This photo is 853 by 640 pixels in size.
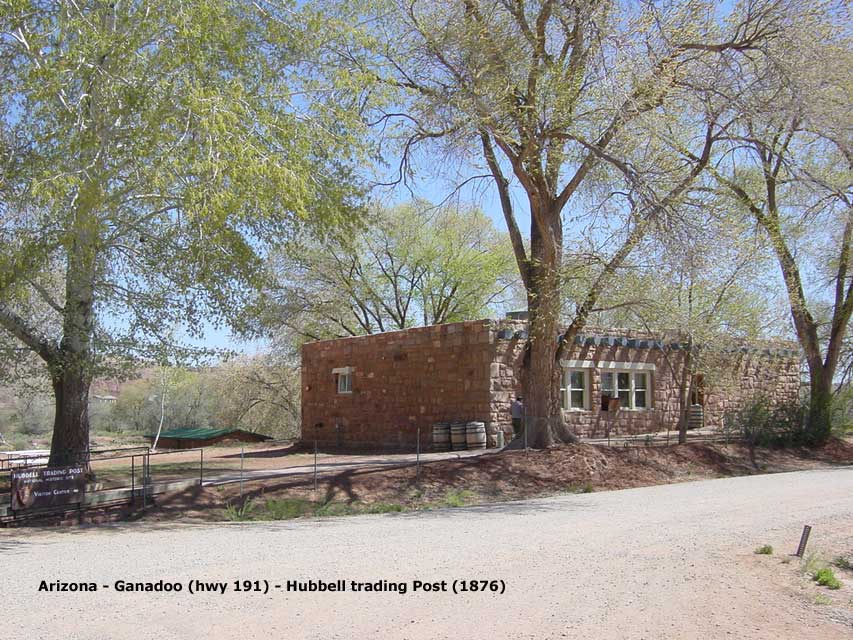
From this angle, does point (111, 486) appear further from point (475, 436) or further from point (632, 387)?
point (632, 387)

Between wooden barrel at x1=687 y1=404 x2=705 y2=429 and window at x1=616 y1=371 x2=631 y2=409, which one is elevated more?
window at x1=616 y1=371 x2=631 y2=409

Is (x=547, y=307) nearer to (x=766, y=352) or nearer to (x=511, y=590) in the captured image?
(x=511, y=590)

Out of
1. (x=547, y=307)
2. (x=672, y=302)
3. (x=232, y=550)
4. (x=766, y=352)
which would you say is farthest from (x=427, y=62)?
(x=766, y=352)

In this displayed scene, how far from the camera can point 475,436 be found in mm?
21359

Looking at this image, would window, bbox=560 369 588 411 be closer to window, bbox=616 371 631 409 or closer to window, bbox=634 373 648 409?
window, bbox=616 371 631 409

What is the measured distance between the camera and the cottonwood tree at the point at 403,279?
32.9m

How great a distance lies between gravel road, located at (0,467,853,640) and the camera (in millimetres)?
6039

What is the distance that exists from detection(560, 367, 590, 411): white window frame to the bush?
13.4 ft

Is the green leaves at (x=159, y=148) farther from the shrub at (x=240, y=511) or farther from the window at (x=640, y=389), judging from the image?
the window at (x=640, y=389)

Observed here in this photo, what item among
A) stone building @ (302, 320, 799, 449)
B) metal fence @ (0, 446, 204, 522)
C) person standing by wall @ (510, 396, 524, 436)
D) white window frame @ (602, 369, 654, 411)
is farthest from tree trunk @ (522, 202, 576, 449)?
metal fence @ (0, 446, 204, 522)

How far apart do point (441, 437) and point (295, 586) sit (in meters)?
14.8

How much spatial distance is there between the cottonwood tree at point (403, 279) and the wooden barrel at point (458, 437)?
12.2 metres

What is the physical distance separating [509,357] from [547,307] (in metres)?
5.56

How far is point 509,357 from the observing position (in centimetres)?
2223
